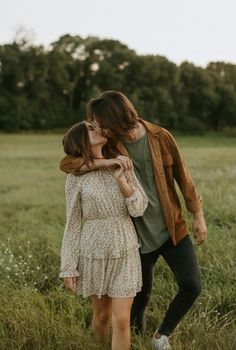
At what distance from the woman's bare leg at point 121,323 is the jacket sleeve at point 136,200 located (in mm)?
578

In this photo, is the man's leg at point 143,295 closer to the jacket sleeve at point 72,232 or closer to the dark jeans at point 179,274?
the dark jeans at point 179,274

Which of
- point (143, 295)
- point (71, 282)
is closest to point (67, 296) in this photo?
point (143, 295)

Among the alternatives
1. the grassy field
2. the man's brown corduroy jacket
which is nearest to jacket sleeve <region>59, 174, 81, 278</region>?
the man's brown corduroy jacket

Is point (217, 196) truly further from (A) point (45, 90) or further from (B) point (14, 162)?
(A) point (45, 90)

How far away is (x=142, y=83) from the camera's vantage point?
60875 mm

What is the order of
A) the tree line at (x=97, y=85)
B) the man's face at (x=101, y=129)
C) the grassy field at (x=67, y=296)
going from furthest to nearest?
the tree line at (x=97, y=85)
the grassy field at (x=67, y=296)
the man's face at (x=101, y=129)

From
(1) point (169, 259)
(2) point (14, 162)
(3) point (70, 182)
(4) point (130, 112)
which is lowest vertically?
(2) point (14, 162)

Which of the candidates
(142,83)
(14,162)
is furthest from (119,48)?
(14,162)

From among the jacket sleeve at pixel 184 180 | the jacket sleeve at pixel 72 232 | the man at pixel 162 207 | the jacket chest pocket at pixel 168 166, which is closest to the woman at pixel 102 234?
the jacket sleeve at pixel 72 232

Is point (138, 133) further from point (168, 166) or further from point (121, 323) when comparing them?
point (121, 323)

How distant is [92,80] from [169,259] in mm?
56414

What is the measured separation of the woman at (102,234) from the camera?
3.39 m

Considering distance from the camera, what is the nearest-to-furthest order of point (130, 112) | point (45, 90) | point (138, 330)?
point (130, 112)
point (138, 330)
point (45, 90)

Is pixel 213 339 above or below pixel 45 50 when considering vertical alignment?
below
